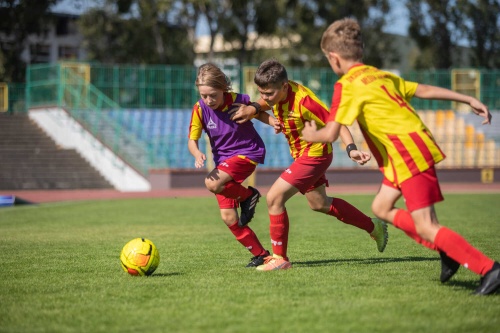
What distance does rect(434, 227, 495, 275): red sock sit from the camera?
5.39m

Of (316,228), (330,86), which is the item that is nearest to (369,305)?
(316,228)

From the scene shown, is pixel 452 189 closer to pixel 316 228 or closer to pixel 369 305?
pixel 316 228

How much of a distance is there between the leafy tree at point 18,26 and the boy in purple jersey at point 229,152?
121 ft

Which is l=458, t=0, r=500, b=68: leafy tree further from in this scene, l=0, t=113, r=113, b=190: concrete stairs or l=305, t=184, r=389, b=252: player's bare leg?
l=305, t=184, r=389, b=252: player's bare leg

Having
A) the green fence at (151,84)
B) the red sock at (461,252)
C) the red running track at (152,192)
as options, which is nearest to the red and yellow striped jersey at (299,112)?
the red sock at (461,252)

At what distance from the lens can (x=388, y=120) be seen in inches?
220

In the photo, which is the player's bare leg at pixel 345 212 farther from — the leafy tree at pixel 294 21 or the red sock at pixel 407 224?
the leafy tree at pixel 294 21

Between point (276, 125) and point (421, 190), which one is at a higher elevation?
point (276, 125)

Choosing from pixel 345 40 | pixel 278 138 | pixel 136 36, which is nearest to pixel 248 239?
pixel 345 40

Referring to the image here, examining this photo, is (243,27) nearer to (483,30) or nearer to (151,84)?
(151,84)

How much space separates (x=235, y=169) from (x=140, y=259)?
50.7 inches

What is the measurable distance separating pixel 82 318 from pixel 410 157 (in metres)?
2.45

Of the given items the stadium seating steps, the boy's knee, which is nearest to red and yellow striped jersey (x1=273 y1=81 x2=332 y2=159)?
the boy's knee

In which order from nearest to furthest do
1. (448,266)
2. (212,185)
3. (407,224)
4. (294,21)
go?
(407,224), (448,266), (212,185), (294,21)
